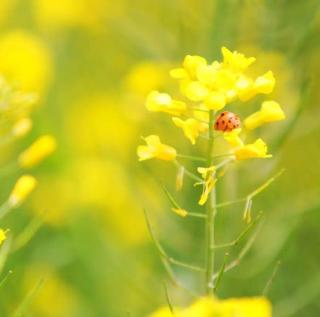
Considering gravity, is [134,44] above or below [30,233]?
above

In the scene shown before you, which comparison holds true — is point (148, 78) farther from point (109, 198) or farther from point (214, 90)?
point (214, 90)

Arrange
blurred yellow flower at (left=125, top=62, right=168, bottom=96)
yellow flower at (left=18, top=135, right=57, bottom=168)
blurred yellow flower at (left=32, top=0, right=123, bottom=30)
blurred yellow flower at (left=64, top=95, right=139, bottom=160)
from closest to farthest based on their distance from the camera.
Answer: yellow flower at (left=18, top=135, right=57, bottom=168), blurred yellow flower at (left=125, top=62, right=168, bottom=96), blurred yellow flower at (left=64, top=95, right=139, bottom=160), blurred yellow flower at (left=32, top=0, right=123, bottom=30)

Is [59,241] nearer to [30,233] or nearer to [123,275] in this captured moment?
[123,275]

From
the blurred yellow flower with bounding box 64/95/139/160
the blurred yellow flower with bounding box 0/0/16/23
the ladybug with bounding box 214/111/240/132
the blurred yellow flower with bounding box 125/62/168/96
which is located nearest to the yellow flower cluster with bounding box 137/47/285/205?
the ladybug with bounding box 214/111/240/132

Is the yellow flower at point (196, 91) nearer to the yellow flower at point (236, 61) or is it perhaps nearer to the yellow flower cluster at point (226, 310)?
the yellow flower at point (236, 61)

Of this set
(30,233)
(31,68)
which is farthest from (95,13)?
(30,233)

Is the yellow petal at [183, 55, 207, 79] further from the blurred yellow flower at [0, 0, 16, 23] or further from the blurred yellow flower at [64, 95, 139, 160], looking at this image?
the blurred yellow flower at [0, 0, 16, 23]
